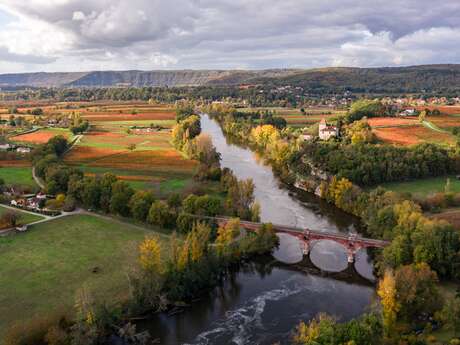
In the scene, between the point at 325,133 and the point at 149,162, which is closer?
the point at 149,162

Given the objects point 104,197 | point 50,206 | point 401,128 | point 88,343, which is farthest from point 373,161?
point 88,343

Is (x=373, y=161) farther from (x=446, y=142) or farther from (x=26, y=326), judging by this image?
(x=26, y=326)

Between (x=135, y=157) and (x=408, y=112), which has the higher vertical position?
(x=408, y=112)

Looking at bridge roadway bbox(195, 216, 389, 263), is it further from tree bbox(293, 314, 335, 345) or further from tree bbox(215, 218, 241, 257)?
tree bbox(293, 314, 335, 345)

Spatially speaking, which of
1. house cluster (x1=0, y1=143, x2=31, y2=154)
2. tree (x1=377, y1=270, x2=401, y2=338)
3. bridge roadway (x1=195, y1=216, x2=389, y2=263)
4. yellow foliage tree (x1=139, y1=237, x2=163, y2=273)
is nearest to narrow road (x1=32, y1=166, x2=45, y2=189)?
house cluster (x1=0, y1=143, x2=31, y2=154)

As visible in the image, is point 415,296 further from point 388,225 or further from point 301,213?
point 301,213

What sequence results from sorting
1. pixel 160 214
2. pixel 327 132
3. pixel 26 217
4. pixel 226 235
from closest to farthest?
pixel 226 235, pixel 160 214, pixel 26 217, pixel 327 132

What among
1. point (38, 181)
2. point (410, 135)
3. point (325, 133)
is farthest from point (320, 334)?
point (325, 133)
